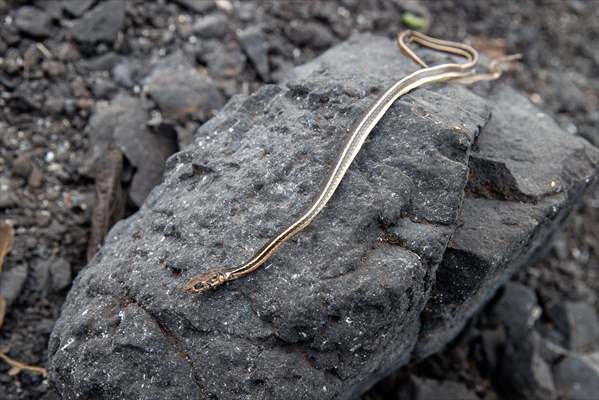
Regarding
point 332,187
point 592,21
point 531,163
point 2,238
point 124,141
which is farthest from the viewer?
point 592,21

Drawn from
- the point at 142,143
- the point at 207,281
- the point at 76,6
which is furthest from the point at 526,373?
the point at 76,6

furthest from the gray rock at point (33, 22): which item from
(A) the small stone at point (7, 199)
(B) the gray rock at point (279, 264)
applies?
(B) the gray rock at point (279, 264)

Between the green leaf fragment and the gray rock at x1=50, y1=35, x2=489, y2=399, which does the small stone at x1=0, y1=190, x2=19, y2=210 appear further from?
the green leaf fragment

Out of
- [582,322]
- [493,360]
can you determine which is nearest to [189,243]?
[493,360]

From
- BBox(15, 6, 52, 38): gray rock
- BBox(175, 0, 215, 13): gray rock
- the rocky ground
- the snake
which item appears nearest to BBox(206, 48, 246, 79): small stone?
the rocky ground

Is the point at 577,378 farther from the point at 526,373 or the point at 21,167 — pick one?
the point at 21,167

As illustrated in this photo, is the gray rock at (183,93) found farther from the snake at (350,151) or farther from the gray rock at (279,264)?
the snake at (350,151)

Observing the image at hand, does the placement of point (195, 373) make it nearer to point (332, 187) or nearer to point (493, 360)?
point (332, 187)
